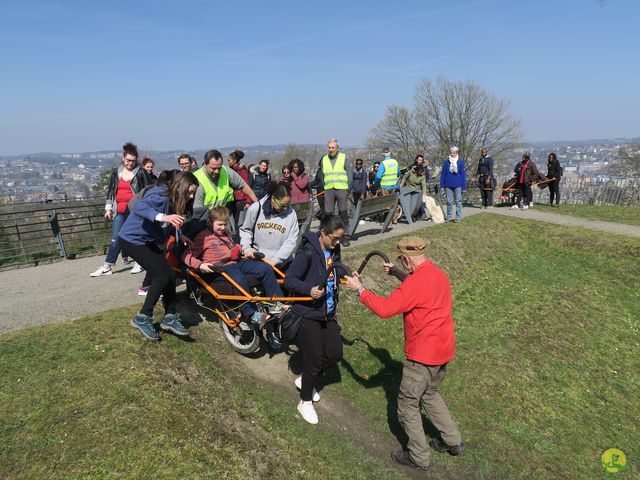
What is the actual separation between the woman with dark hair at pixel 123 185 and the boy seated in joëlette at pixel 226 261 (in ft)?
9.18

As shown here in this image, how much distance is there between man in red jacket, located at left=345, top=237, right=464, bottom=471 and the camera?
4.05m

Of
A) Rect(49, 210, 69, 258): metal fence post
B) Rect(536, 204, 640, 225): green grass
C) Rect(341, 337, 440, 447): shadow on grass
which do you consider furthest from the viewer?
Rect(536, 204, 640, 225): green grass

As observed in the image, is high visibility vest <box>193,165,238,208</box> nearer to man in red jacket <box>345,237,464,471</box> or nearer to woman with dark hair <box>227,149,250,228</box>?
man in red jacket <box>345,237,464,471</box>

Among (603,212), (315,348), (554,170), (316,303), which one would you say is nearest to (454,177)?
(554,170)

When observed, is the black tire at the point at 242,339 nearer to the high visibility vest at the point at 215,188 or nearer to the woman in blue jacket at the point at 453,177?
the high visibility vest at the point at 215,188

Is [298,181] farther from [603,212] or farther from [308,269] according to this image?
[603,212]

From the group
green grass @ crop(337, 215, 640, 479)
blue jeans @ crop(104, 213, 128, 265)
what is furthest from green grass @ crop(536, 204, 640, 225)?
blue jeans @ crop(104, 213, 128, 265)

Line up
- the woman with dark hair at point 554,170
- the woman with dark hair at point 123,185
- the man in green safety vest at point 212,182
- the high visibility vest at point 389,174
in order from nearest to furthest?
the man in green safety vest at point 212,182 < the woman with dark hair at point 123,185 < the high visibility vest at point 389,174 < the woman with dark hair at point 554,170

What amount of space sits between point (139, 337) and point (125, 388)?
99 cm

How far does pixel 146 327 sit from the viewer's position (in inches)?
196

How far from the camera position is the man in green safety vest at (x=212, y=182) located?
19.5ft

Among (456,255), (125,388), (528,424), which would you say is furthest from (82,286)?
(456,255)

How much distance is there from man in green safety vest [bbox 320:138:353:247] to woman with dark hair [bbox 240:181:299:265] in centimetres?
386

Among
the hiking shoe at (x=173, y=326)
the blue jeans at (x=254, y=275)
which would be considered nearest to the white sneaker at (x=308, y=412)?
the blue jeans at (x=254, y=275)
